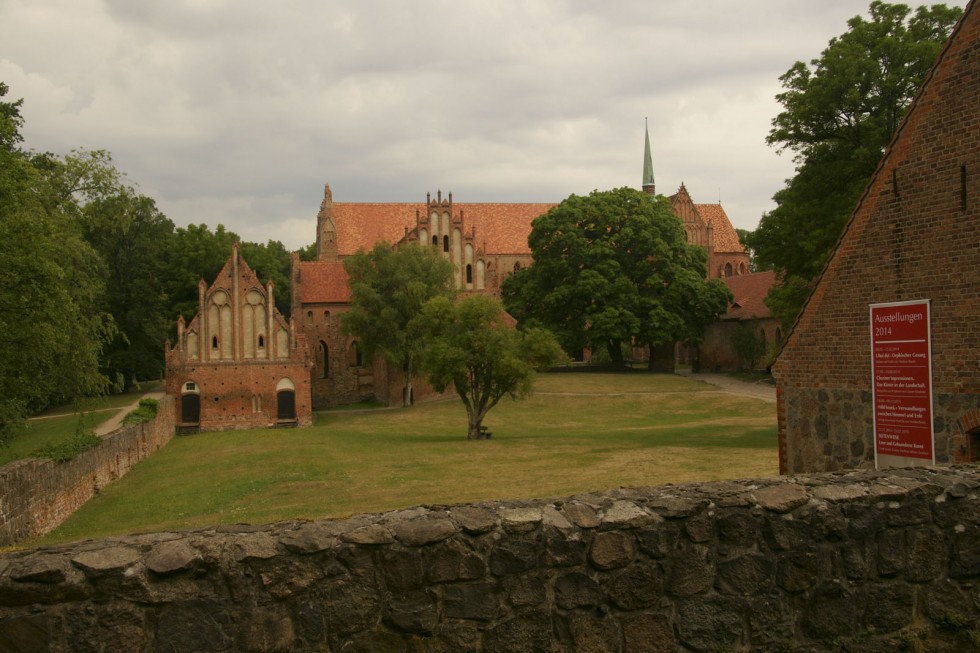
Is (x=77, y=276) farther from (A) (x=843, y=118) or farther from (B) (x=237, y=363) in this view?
(A) (x=843, y=118)

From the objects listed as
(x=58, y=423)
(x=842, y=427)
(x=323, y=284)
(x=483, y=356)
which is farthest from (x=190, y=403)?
(x=842, y=427)

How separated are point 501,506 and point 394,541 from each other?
72 centimetres

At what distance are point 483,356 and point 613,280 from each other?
2344 centimetres

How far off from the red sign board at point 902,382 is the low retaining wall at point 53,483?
13.8 meters

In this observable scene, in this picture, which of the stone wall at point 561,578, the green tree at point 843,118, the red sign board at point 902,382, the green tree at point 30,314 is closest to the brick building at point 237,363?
the green tree at point 30,314

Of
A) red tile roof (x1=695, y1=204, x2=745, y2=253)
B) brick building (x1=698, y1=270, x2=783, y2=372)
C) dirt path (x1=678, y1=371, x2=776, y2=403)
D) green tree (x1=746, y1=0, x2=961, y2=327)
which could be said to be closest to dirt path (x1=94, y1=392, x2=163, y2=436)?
green tree (x1=746, y1=0, x2=961, y2=327)

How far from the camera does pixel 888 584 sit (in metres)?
5.29

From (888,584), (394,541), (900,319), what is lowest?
(888,584)

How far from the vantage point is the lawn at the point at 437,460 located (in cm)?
1769

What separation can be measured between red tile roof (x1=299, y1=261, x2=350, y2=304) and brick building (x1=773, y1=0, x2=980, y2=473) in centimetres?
4638

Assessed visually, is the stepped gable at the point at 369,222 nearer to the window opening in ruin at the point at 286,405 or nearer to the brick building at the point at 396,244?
the brick building at the point at 396,244

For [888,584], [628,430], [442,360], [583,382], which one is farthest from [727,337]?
[888,584]

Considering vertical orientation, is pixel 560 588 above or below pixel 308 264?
below

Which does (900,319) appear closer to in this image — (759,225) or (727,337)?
(759,225)
